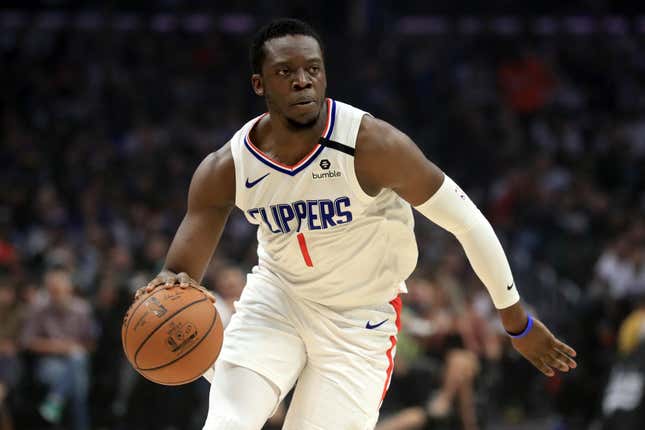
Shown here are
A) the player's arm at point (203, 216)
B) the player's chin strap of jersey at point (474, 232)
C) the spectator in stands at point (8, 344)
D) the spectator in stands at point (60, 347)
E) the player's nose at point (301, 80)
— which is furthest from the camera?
the spectator in stands at point (60, 347)

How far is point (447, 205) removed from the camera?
3977mm

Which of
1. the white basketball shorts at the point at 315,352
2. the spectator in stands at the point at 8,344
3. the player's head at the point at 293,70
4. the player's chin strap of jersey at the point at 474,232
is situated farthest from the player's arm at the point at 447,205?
the spectator in stands at the point at 8,344

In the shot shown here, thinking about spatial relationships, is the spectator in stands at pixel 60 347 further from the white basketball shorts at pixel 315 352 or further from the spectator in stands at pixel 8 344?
the white basketball shorts at pixel 315 352

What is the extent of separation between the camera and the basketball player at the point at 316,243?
154 inches

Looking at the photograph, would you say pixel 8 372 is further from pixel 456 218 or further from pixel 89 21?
pixel 89 21

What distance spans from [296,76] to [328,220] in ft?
1.93

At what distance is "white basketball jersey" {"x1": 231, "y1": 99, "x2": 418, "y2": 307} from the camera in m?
3.94

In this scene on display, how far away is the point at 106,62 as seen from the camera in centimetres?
1366

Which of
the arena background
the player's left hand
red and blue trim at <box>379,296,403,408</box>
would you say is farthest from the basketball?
the arena background

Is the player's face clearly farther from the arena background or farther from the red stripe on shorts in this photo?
the arena background

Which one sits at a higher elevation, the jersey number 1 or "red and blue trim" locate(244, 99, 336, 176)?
"red and blue trim" locate(244, 99, 336, 176)

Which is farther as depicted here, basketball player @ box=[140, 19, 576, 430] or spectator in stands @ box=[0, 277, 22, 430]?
spectator in stands @ box=[0, 277, 22, 430]

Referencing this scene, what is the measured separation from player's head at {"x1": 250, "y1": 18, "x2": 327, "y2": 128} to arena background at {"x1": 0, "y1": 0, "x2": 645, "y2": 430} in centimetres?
349

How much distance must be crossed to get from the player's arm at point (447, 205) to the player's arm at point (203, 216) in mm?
572
